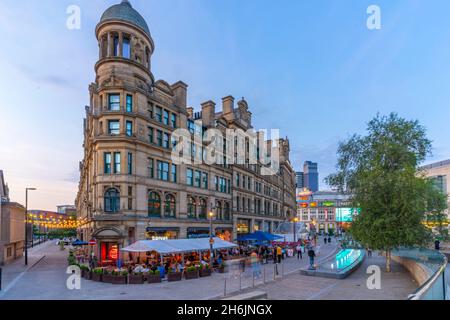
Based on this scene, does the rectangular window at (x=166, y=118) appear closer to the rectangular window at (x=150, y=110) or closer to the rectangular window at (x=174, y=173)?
the rectangular window at (x=150, y=110)

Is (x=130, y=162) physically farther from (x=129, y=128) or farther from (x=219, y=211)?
(x=219, y=211)

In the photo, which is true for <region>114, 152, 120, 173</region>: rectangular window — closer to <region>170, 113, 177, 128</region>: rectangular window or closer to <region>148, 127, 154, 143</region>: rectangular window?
<region>148, 127, 154, 143</region>: rectangular window

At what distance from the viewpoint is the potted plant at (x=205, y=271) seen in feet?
78.6

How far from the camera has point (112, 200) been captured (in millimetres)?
31000

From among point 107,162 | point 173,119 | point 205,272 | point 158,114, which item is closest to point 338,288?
point 205,272

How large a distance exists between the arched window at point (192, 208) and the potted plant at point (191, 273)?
16.1m

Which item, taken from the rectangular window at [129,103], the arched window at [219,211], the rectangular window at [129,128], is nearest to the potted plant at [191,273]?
the rectangular window at [129,128]

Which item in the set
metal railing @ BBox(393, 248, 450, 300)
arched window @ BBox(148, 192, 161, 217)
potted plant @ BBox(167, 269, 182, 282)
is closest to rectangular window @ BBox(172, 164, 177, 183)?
arched window @ BBox(148, 192, 161, 217)

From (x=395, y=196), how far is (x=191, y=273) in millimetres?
15160

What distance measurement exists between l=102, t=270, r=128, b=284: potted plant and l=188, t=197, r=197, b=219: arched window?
18236 mm

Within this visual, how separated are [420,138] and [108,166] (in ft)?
93.1

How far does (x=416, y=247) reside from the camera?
25828 mm

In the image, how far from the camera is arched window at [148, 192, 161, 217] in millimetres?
33719
